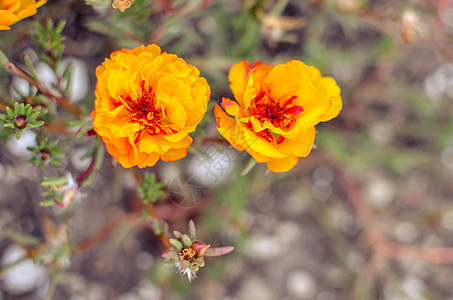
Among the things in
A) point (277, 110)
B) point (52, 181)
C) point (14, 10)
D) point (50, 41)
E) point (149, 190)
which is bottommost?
point (149, 190)

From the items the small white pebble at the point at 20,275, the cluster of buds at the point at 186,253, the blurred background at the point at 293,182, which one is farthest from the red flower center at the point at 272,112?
the small white pebble at the point at 20,275

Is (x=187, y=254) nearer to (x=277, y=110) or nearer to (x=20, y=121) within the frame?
(x=277, y=110)

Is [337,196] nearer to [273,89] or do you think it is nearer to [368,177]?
[368,177]

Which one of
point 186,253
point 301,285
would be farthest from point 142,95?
point 301,285

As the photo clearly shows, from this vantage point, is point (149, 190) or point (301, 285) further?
point (301, 285)

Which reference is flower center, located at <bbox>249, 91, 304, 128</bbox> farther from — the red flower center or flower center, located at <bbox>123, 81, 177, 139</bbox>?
flower center, located at <bbox>123, 81, 177, 139</bbox>

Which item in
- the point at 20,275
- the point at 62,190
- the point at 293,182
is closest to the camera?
the point at 62,190

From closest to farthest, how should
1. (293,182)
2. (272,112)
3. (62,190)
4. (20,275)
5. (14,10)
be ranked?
(14,10)
(272,112)
(62,190)
(20,275)
(293,182)
